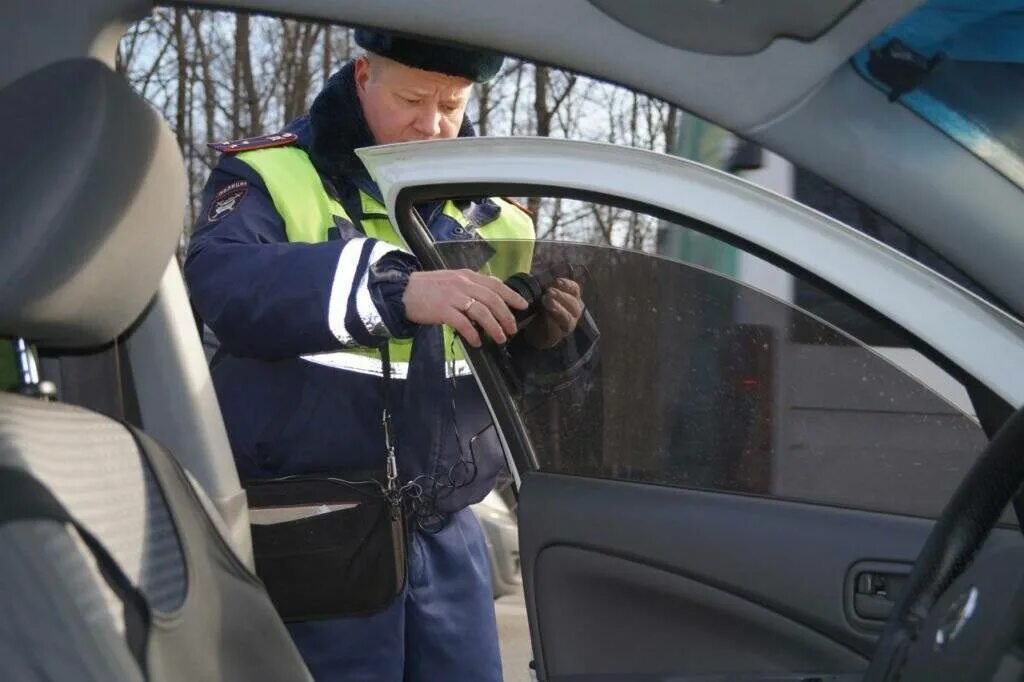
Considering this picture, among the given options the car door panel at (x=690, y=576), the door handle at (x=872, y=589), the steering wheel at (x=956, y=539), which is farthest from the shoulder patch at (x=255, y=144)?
the steering wheel at (x=956, y=539)

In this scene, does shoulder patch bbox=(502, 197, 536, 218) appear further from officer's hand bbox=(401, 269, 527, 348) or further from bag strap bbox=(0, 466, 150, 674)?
bag strap bbox=(0, 466, 150, 674)

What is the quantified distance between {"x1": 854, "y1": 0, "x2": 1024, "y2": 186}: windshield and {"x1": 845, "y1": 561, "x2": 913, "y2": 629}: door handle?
0.62 m

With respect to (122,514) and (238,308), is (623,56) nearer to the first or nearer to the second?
(122,514)

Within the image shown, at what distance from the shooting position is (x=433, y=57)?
1.82 metres

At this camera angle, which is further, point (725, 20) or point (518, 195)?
point (518, 195)

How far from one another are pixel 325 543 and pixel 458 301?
0.44 meters

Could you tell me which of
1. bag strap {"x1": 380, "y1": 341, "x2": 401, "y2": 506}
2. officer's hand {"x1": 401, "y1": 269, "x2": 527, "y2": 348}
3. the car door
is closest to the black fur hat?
the car door

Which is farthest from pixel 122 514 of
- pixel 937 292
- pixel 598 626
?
pixel 937 292

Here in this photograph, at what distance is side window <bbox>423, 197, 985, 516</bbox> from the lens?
1676 millimetres

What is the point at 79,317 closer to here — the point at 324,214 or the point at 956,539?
the point at 324,214

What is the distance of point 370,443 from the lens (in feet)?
6.51

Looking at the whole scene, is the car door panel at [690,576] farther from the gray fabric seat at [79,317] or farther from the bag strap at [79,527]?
the bag strap at [79,527]

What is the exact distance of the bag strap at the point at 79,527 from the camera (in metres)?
1.16

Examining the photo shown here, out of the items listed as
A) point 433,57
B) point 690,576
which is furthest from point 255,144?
point 690,576
